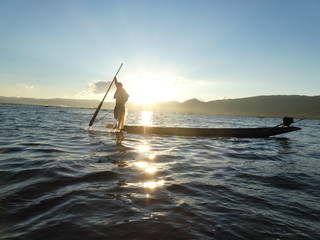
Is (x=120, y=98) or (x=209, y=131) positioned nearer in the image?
(x=120, y=98)

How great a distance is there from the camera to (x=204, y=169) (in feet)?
22.0

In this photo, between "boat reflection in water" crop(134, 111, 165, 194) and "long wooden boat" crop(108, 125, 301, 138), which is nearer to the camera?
"boat reflection in water" crop(134, 111, 165, 194)

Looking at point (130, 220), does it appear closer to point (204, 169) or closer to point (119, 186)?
point (119, 186)

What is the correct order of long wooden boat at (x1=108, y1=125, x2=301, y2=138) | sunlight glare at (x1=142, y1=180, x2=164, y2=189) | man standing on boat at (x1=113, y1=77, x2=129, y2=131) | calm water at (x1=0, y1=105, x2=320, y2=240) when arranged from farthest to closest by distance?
long wooden boat at (x1=108, y1=125, x2=301, y2=138), man standing on boat at (x1=113, y1=77, x2=129, y2=131), sunlight glare at (x1=142, y1=180, x2=164, y2=189), calm water at (x1=0, y1=105, x2=320, y2=240)

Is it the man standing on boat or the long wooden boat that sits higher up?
the man standing on boat

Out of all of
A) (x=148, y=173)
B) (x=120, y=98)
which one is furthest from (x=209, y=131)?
(x=148, y=173)

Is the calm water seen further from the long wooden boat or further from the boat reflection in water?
the long wooden boat

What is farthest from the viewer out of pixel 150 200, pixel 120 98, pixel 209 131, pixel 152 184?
pixel 209 131

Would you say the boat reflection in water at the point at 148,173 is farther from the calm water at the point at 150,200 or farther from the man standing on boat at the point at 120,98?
the man standing on boat at the point at 120,98

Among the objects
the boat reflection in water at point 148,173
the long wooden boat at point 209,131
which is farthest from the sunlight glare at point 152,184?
the long wooden boat at point 209,131

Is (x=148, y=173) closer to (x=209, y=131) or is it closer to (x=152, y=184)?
(x=152, y=184)

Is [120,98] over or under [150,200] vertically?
over

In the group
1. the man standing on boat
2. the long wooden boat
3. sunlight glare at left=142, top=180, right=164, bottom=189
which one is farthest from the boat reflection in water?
the long wooden boat

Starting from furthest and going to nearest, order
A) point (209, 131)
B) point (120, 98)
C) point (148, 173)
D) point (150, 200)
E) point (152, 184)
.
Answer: point (209, 131)
point (120, 98)
point (148, 173)
point (152, 184)
point (150, 200)
